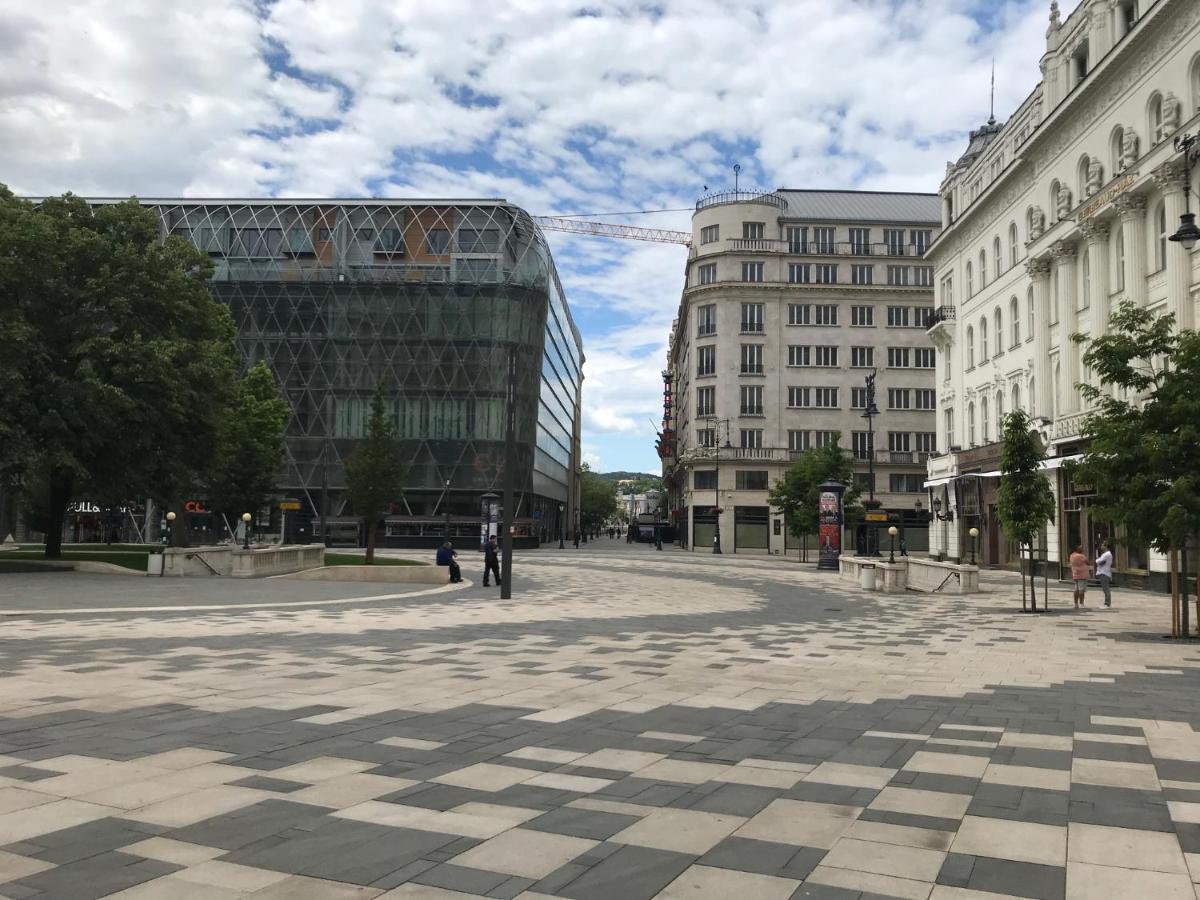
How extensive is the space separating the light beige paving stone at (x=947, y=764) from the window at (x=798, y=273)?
72443 mm

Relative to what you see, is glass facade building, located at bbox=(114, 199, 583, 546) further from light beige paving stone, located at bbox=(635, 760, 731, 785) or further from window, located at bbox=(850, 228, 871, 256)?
light beige paving stone, located at bbox=(635, 760, 731, 785)

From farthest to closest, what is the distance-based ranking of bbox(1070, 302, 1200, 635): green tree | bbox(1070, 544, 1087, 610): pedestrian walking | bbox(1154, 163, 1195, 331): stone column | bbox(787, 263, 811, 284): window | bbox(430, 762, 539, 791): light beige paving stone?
bbox(787, 263, 811, 284): window → bbox(1154, 163, 1195, 331): stone column → bbox(1070, 544, 1087, 610): pedestrian walking → bbox(1070, 302, 1200, 635): green tree → bbox(430, 762, 539, 791): light beige paving stone

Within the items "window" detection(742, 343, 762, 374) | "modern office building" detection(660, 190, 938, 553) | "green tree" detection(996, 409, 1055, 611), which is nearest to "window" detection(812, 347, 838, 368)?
"modern office building" detection(660, 190, 938, 553)

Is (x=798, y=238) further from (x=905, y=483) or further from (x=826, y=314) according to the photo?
(x=905, y=483)

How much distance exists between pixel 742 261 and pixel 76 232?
2147 inches

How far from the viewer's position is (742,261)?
7756cm

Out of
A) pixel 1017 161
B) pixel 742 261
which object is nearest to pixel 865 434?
pixel 742 261

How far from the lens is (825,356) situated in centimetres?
7688

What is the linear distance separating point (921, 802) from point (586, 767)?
240 centimetres

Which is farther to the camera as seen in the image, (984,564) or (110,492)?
(984,564)

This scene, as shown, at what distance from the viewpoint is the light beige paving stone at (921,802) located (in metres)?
6.18

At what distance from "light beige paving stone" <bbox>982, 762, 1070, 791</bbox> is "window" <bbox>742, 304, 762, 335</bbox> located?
71404 millimetres

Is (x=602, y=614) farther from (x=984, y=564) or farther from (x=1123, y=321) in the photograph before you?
(x=984, y=564)

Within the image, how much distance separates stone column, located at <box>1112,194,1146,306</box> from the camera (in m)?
32.3
